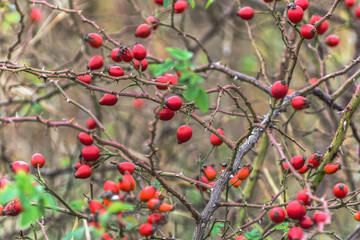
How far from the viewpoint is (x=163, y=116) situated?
1.80 meters

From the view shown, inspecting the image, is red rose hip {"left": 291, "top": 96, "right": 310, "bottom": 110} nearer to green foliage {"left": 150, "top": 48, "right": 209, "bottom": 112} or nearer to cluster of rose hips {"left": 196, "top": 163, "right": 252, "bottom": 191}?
cluster of rose hips {"left": 196, "top": 163, "right": 252, "bottom": 191}

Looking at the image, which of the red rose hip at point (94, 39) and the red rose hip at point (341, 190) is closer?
the red rose hip at point (341, 190)

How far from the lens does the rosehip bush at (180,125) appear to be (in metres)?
1.47

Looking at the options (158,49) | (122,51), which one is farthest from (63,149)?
(122,51)

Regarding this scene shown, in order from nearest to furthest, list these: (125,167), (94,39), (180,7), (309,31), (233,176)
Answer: (125,167), (309,31), (233,176), (94,39), (180,7)

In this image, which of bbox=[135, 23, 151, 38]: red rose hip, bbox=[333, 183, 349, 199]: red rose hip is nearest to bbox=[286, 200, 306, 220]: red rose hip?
bbox=[333, 183, 349, 199]: red rose hip

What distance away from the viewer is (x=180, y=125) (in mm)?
3484

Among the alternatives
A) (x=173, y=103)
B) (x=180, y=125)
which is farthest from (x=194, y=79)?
(x=180, y=125)

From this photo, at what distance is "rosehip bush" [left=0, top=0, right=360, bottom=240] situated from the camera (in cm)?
147

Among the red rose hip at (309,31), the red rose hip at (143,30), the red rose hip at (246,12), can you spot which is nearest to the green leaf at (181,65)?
the red rose hip at (309,31)

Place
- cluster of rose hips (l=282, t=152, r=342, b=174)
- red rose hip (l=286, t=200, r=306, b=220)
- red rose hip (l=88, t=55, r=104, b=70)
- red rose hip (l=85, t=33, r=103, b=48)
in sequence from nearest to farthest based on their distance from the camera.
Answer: red rose hip (l=286, t=200, r=306, b=220) → cluster of rose hips (l=282, t=152, r=342, b=174) → red rose hip (l=88, t=55, r=104, b=70) → red rose hip (l=85, t=33, r=103, b=48)

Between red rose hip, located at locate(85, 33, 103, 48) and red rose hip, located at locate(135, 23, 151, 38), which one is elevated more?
red rose hip, located at locate(85, 33, 103, 48)

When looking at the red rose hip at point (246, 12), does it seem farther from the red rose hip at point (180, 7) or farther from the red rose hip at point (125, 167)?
the red rose hip at point (125, 167)

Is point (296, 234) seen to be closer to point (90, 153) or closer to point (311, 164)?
point (311, 164)
